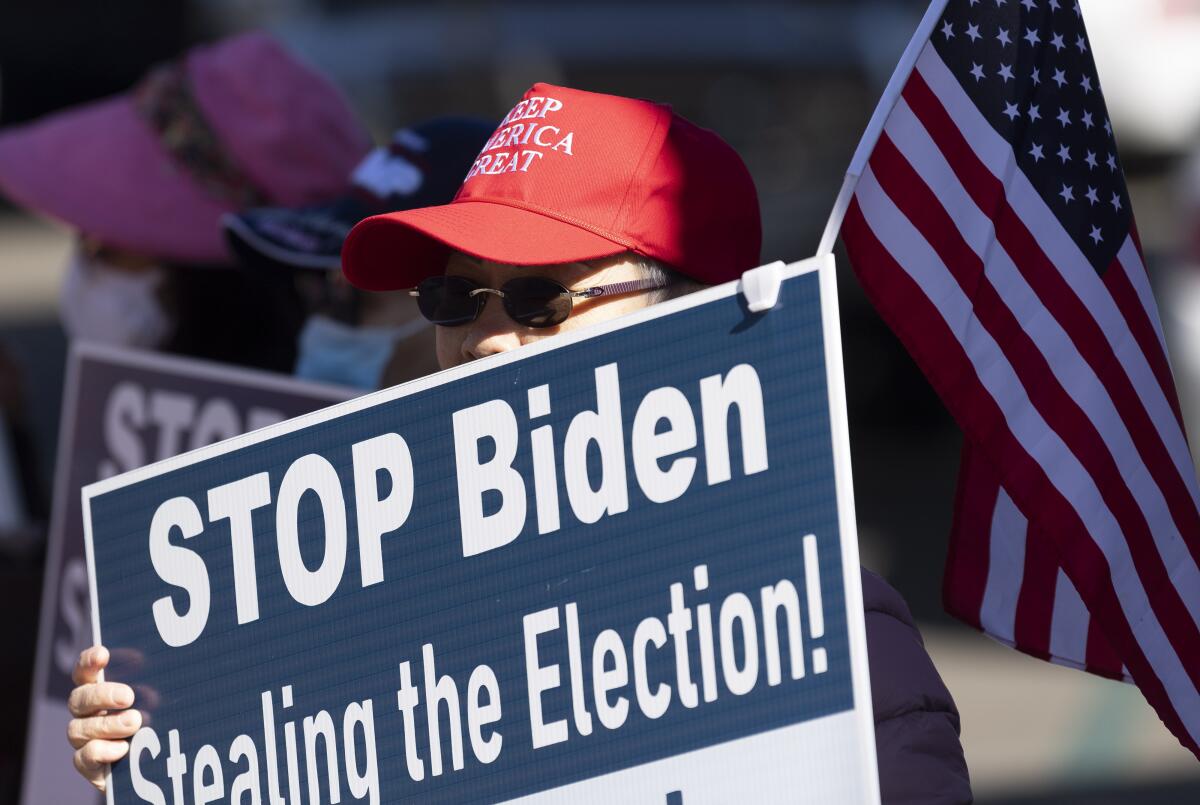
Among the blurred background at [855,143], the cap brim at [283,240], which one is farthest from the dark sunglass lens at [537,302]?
the blurred background at [855,143]

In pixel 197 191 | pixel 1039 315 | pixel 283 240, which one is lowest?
pixel 1039 315

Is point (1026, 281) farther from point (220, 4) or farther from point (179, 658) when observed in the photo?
point (220, 4)

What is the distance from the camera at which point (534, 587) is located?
190cm

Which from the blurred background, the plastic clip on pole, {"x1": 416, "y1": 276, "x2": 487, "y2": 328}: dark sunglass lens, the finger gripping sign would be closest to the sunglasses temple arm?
{"x1": 416, "y1": 276, "x2": 487, "y2": 328}: dark sunglass lens

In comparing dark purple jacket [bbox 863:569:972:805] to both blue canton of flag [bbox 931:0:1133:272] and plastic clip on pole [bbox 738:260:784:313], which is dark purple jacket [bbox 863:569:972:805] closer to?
plastic clip on pole [bbox 738:260:784:313]

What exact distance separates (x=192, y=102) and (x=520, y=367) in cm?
213

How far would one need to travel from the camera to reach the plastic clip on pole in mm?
1766

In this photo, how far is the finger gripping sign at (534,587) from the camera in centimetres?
175

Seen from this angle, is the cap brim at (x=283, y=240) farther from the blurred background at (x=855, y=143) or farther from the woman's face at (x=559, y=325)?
the blurred background at (x=855, y=143)

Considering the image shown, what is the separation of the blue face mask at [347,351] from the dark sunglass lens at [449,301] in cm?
92

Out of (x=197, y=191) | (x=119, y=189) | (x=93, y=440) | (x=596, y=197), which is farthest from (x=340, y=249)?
(x=596, y=197)

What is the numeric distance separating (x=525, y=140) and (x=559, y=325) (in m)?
0.25

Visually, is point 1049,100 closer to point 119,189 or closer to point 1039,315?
point 1039,315

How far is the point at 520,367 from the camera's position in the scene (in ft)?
6.35
